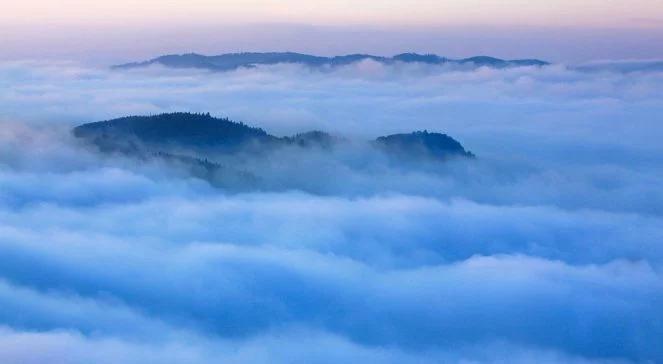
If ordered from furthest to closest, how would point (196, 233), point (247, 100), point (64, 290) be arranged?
1. point (247, 100)
2. point (196, 233)
3. point (64, 290)

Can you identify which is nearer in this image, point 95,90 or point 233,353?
point 233,353

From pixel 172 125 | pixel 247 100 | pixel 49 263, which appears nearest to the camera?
pixel 49 263

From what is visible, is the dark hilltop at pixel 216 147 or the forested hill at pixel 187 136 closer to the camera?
the dark hilltop at pixel 216 147

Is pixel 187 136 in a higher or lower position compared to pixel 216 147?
higher

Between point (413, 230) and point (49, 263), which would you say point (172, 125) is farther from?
point (49, 263)

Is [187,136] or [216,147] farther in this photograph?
[216,147]

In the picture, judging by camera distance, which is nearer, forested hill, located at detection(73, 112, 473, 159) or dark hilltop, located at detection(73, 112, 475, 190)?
dark hilltop, located at detection(73, 112, 475, 190)

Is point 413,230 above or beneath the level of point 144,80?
beneath

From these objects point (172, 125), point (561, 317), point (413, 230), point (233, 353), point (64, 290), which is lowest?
point (233, 353)

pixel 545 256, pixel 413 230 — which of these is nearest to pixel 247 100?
pixel 413 230

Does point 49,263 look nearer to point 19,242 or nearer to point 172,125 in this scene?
point 19,242
